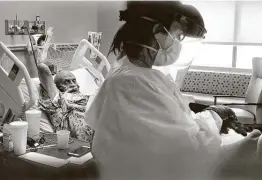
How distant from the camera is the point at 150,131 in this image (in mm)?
630

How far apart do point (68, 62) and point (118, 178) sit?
163 cm

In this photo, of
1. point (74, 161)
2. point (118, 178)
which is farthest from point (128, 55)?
point (74, 161)

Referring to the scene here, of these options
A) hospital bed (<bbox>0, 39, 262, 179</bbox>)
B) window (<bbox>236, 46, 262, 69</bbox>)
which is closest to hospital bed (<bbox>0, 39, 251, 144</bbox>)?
hospital bed (<bbox>0, 39, 262, 179</bbox>)

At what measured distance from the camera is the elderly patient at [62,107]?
149 cm

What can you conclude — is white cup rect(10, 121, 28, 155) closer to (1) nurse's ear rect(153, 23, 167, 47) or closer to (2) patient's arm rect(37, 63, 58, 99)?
(2) patient's arm rect(37, 63, 58, 99)

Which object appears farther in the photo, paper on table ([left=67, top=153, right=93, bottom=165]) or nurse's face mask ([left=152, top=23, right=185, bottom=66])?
paper on table ([left=67, top=153, right=93, bottom=165])

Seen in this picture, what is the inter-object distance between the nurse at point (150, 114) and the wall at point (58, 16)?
1.08 meters

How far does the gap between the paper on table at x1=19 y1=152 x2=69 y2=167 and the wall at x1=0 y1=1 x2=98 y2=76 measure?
2.82ft

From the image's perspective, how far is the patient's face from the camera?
1.70 metres

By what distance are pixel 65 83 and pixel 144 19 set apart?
114 centimetres

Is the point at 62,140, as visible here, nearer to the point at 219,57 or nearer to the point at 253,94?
the point at 219,57

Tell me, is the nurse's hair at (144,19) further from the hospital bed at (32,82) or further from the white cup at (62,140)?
the white cup at (62,140)

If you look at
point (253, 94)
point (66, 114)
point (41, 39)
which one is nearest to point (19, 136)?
point (66, 114)

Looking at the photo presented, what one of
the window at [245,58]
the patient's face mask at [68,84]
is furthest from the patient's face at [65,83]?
the window at [245,58]
